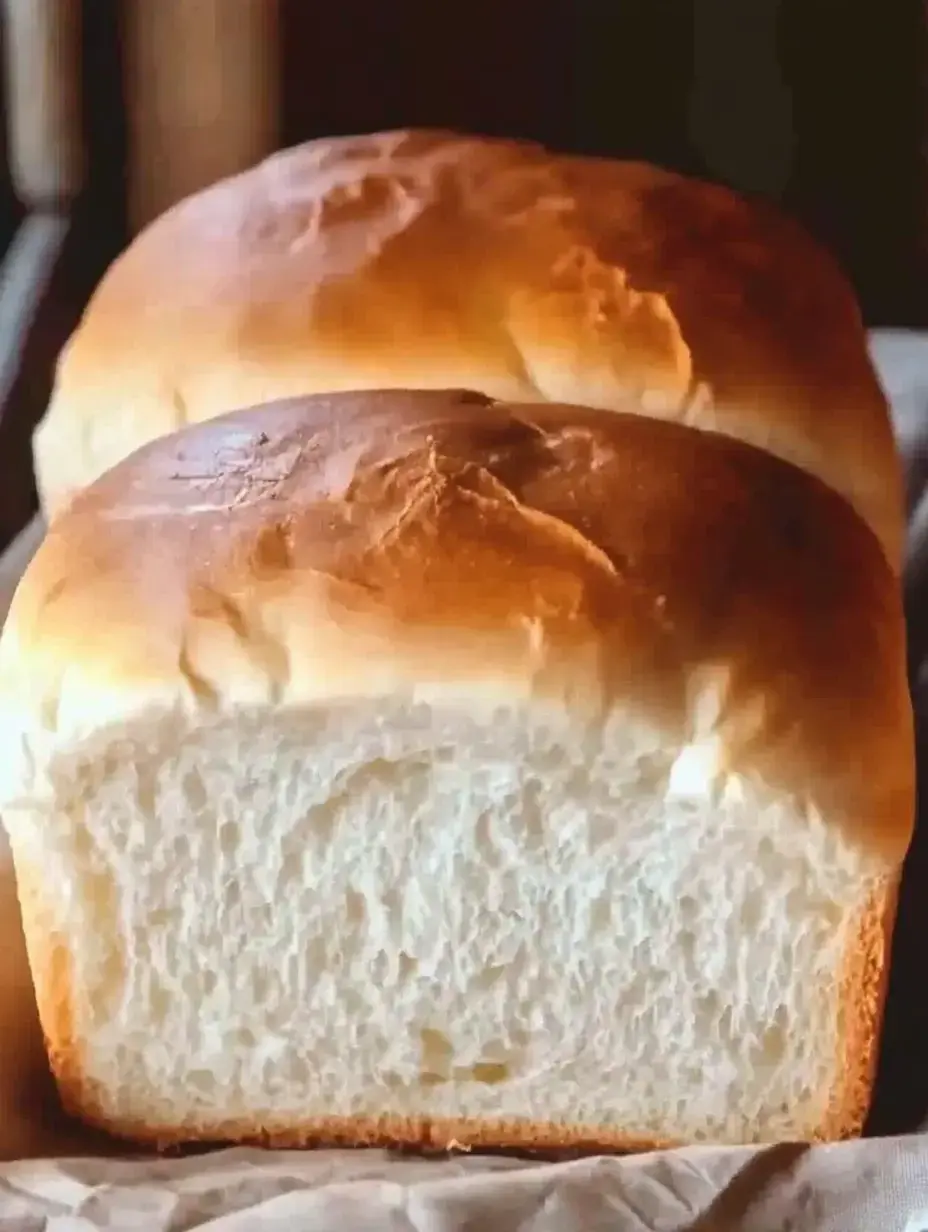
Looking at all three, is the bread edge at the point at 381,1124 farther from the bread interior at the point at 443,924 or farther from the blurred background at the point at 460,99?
the blurred background at the point at 460,99

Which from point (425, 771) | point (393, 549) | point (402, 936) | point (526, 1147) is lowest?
point (526, 1147)

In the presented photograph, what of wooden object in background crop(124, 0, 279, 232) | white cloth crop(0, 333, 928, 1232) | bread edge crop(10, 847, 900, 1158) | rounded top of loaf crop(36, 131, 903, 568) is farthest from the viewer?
wooden object in background crop(124, 0, 279, 232)

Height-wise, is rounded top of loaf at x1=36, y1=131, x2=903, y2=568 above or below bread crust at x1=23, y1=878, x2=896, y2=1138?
above

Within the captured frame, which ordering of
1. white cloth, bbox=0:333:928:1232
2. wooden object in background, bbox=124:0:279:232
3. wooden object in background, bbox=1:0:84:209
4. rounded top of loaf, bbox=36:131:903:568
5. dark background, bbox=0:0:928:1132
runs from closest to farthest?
white cloth, bbox=0:333:928:1232, rounded top of loaf, bbox=36:131:903:568, wooden object in background, bbox=1:0:84:209, wooden object in background, bbox=124:0:279:232, dark background, bbox=0:0:928:1132

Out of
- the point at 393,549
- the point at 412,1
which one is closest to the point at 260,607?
the point at 393,549

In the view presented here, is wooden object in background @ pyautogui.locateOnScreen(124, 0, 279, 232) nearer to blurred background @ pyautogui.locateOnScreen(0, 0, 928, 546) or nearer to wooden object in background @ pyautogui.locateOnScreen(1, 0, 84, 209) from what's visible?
blurred background @ pyautogui.locateOnScreen(0, 0, 928, 546)

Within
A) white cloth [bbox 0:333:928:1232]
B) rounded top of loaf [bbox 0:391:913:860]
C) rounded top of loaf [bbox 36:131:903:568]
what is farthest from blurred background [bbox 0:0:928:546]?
white cloth [bbox 0:333:928:1232]

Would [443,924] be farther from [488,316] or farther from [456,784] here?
[488,316]

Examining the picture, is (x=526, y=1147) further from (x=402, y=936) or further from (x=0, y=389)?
(x=0, y=389)

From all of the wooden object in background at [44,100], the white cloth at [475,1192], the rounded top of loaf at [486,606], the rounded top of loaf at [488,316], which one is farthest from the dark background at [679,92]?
the white cloth at [475,1192]
